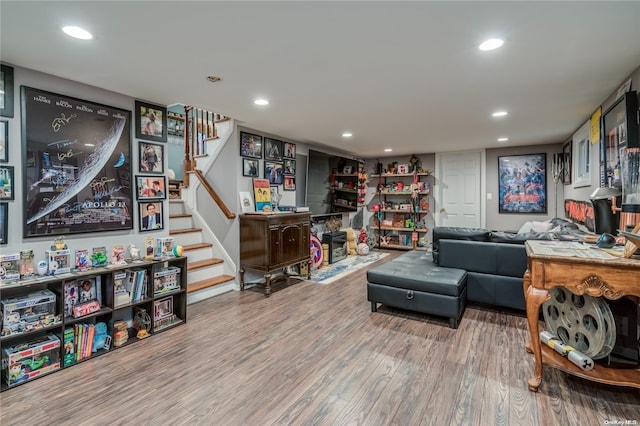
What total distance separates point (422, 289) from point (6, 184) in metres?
3.55

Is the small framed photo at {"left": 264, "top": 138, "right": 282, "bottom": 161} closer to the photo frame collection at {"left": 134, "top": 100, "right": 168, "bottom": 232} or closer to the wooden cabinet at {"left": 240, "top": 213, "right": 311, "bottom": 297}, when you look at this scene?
the wooden cabinet at {"left": 240, "top": 213, "right": 311, "bottom": 297}

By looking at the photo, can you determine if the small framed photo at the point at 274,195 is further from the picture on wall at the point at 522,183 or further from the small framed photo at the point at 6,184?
the picture on wall at the point at 522,183

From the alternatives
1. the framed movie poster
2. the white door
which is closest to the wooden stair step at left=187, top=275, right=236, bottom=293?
the framed movie poster

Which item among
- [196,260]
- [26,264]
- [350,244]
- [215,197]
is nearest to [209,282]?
[196,260]

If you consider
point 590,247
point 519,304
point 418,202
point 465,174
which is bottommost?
point 519,304

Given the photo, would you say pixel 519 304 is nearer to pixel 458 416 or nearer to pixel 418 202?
pixel 458 416

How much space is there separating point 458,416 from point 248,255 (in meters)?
3.00

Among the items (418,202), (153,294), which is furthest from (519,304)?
(418,202)

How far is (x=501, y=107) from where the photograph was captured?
3.47m

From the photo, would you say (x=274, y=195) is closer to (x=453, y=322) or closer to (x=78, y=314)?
(x=78, y=314)

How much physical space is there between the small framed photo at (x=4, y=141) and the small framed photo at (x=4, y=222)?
336mm

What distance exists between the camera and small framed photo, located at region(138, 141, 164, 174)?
311cm

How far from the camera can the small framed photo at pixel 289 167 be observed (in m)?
5.17

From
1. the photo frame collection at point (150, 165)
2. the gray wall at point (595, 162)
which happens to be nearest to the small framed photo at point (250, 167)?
the photo frame collection at point (150, 165)
